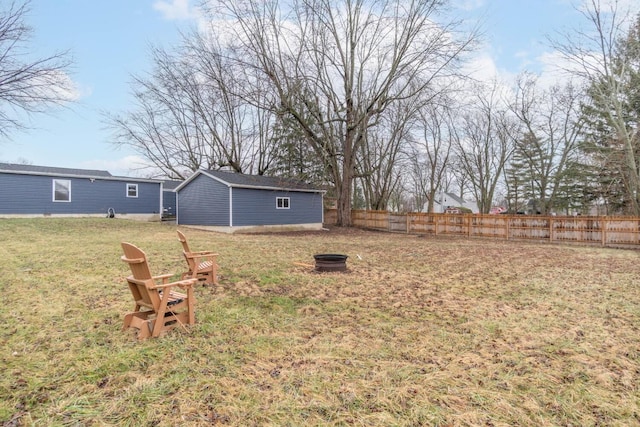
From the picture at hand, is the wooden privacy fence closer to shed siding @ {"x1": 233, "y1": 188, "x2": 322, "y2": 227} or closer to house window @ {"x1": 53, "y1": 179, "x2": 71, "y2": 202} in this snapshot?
shed siding @ {"x1": 233, "y1": 188, "x2": 322, "y2": 227}

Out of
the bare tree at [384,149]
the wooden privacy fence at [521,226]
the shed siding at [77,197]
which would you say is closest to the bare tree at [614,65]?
the wooden privacy fence at [521,226]

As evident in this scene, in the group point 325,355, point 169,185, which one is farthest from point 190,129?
point 325,355

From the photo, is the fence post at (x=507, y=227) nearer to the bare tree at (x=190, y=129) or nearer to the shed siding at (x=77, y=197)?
the bare tree at (x=190, y=129)

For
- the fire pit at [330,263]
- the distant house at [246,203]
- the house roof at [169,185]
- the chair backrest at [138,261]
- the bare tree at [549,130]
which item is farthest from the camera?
the house roof at [169,185]

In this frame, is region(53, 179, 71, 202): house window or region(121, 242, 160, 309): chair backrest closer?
region(121, 242, 160, 309): chair backrest

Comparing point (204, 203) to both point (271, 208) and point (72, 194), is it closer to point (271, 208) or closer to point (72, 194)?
point (271, 208)

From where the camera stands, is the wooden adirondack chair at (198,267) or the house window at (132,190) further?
the house window at (132,190)

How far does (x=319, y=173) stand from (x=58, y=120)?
58.4 feet

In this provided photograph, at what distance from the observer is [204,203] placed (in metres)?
18.6

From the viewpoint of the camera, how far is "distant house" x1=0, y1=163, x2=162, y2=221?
17.8 metres

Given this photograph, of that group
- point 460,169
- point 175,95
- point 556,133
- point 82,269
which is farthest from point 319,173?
point 82,269

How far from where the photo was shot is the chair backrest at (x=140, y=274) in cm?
312

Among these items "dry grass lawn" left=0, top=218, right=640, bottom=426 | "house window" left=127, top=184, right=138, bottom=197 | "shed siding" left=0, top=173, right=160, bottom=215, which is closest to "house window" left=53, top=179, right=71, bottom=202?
"shed siding" left=0, top=173, right=160, bottom=215

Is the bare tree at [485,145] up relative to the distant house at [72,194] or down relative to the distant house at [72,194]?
up
